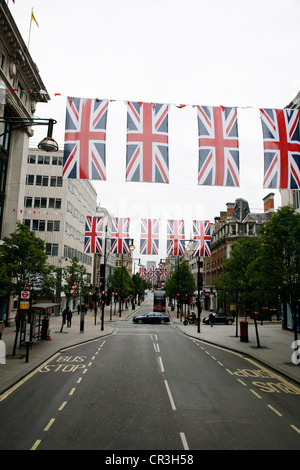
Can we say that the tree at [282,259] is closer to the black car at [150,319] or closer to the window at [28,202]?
the black car at [150,319]

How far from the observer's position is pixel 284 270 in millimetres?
16875

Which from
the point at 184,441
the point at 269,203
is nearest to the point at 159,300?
the point at 269,203

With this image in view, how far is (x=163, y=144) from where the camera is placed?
13359 millimetres

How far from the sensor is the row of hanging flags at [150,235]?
30469 mm

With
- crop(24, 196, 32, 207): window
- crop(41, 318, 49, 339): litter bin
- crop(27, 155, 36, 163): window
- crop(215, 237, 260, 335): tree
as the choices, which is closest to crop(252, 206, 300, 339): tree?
crop(215, 237, 260, 335): tree

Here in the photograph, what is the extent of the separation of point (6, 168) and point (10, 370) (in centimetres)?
2007

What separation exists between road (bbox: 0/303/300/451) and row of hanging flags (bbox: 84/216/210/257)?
15446 millimetres

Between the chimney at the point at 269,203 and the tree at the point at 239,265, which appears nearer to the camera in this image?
the tree at the point at 239,265

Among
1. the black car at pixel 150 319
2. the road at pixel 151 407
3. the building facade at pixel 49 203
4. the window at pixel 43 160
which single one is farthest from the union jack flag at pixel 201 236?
the window at pixel 43 160

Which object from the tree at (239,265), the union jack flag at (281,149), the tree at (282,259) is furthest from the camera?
the tree at (239,265)

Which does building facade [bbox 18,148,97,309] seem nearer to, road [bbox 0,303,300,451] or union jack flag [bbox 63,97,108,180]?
road [bbox 0,303,300,451]

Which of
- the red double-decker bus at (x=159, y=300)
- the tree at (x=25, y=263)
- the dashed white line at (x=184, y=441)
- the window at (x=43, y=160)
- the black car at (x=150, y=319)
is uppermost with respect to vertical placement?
the window at (x=43, y=160)

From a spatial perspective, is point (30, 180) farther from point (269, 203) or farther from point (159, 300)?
point (269, 203)
